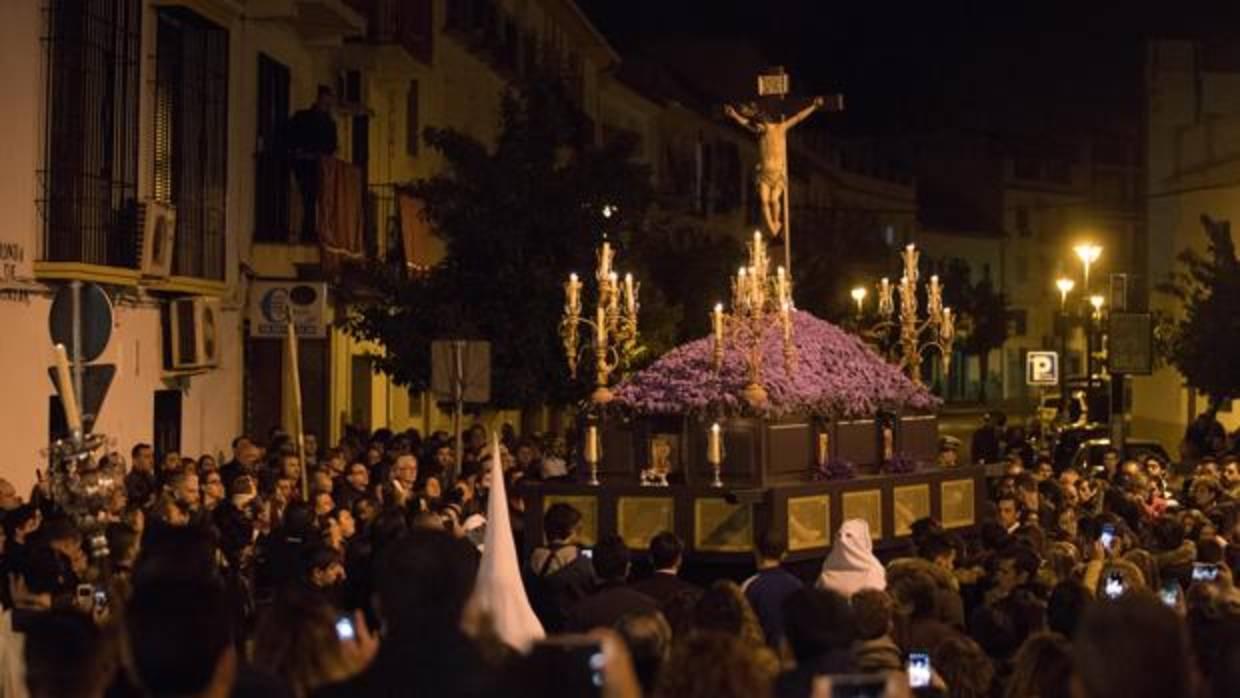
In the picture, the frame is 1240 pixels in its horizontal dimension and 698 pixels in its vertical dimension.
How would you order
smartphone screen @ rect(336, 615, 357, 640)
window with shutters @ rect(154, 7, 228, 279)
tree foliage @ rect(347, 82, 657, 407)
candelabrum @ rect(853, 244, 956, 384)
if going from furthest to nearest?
tree foliage @ rect(347, 82, 657, 407)
window with shutters @ rect(154, 7, 228, 279)
candelabrum @ rect(853, 244, 956, 384)
smartphone screen @ rect(336, 615, 357, 640)

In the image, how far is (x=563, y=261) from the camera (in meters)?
29.2

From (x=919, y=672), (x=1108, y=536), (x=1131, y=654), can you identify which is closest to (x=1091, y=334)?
(x=1108, y=536)

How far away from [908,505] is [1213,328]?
83.9 ft

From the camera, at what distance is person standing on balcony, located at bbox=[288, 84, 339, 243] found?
93.0ft

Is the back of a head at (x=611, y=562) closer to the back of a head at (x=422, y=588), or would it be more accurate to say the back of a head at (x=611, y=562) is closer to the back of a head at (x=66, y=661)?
the back of a head at (x=66, y=661)

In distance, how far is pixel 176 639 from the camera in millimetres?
5008

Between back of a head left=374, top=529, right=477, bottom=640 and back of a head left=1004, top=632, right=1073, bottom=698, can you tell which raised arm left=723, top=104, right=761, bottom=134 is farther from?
back of a head left=374, top=529, right=477, bottom=640

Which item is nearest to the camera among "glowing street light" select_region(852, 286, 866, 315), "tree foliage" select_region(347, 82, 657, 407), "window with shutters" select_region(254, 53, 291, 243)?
"glowing street light" select_region(852, 286, 866, 315)

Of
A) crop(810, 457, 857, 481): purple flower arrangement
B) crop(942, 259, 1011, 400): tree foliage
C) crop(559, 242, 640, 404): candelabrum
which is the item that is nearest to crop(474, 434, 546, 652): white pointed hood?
crop(559, 242, 640, 404): candelabrum

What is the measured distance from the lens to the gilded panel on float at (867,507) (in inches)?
691

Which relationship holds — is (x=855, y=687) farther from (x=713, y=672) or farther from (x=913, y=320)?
(x=913, y=320)

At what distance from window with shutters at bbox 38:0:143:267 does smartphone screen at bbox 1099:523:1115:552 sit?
10814 millimetres

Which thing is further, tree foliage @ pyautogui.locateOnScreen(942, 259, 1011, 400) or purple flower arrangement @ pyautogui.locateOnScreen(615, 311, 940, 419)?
tree foliage @ pyautogui.locateOnScreen(942, 259, 1011, 400)

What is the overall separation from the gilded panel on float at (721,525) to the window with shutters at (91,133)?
24.2 feet
